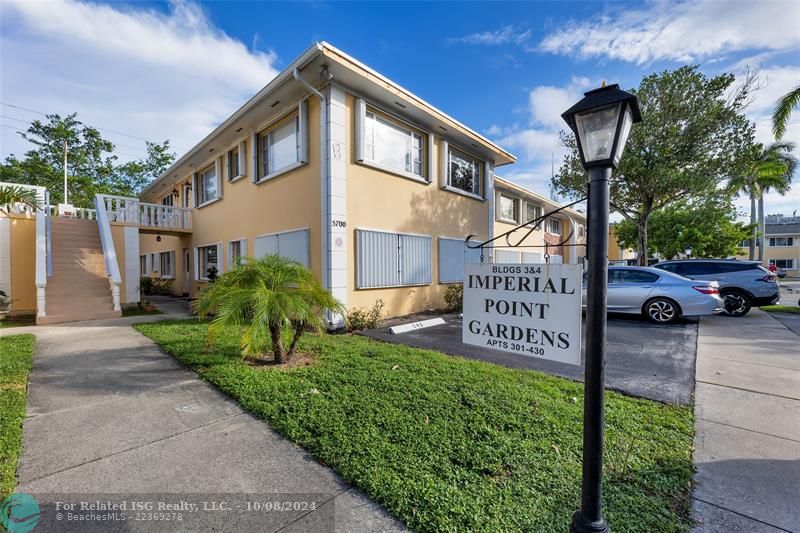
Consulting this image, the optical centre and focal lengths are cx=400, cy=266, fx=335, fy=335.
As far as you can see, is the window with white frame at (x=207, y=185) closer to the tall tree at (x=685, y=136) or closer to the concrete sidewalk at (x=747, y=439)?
the concrete sidewalk at (x=747, y=439)

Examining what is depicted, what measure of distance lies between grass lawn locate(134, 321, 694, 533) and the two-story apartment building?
11.8ft

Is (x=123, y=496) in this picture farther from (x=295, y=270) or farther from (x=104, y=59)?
(x=104, y=59)

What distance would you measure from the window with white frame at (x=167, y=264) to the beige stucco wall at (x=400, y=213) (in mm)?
13073

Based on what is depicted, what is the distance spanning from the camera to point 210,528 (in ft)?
6.55

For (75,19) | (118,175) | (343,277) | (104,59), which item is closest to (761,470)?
(343,277)

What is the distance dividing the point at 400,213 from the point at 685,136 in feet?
36.9

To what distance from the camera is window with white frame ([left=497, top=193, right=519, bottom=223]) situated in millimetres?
15742

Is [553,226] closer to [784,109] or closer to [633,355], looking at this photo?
[784,109]

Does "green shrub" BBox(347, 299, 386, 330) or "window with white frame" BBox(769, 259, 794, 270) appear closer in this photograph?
"green shrub" BBox(347, 299, 386, 330)

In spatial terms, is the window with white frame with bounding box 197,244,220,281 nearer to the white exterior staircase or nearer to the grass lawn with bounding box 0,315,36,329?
the white exterior staircase

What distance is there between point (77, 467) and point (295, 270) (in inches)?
121

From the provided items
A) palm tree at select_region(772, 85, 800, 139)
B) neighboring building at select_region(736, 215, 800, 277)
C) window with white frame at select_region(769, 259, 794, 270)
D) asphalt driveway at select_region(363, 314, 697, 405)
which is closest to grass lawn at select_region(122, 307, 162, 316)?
asphalt driveway at select_region(363, 314, 697, 405)

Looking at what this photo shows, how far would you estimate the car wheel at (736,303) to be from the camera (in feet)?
31.1

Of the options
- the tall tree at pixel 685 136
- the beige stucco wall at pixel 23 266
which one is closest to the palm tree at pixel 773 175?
the tall tree at pixel 685 136
